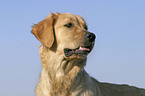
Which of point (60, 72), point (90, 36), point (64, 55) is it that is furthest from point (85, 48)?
point (60, 72)

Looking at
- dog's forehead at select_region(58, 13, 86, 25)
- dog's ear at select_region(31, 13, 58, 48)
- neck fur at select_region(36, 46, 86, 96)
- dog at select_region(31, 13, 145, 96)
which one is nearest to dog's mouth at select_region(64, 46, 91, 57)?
dog at select_region(31, 13, 145, 96)

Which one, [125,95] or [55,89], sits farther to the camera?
[125,95]

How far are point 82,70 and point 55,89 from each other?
33.2 inches

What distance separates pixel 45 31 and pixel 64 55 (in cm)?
81

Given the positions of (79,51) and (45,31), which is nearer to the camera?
(79,51)

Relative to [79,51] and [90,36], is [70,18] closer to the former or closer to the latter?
[90,36]

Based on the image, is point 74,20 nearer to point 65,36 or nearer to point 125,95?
point 65,36

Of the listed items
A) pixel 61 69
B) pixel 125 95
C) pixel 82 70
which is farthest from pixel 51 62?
pixel 125 95

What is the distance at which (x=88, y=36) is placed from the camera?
7031 mm

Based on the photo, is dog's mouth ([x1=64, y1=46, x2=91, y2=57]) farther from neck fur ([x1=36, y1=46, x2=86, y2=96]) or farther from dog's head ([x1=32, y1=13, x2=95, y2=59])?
neck fur ([x1=36, y1=46, x2=86, y2=96])

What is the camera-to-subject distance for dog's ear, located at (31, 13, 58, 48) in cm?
730

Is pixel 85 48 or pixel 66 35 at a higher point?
pixel 66 35

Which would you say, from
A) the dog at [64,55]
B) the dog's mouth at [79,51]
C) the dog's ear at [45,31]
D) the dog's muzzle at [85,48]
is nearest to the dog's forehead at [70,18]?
the dog at [64,55]

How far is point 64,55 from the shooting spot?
724 centimetres
